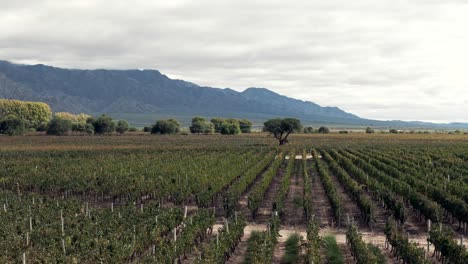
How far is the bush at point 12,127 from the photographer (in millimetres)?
115562

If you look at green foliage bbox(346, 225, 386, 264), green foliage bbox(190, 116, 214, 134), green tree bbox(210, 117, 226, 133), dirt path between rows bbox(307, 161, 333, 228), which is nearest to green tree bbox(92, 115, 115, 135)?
green foliage bbox(190, 116, 214, 134)

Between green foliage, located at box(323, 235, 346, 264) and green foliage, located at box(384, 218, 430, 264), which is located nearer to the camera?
green foliage, located at box(384, 218, 430, 264)

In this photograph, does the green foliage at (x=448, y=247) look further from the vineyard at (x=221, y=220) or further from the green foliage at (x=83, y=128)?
the green foliage at (x=83, y=128)

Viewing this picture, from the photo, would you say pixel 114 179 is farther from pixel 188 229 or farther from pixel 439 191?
pixel 439 191

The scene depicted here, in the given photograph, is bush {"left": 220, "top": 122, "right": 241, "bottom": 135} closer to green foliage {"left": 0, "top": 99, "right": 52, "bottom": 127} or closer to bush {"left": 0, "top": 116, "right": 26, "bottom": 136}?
bush {"left": 0, "top": 116, "right": 26, "bottom": 136}

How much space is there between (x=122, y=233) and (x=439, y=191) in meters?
17.0

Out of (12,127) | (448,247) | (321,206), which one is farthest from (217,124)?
(448,247)

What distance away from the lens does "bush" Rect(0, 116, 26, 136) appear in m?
116

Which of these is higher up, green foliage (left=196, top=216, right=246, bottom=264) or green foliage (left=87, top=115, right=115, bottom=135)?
green foliage (left=87, top=115, right=115, bottom=135)

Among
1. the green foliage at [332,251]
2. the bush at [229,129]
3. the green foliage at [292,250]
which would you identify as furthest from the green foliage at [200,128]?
the green foliage at [332,251]

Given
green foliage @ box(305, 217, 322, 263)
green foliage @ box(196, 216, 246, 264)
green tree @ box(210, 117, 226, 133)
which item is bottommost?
green foliage @ box(196, 216, 246, 264)

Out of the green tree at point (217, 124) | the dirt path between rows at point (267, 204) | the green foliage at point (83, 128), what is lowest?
the dirt path between rows at point (267, 204)

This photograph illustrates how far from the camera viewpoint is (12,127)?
115750 millimetres

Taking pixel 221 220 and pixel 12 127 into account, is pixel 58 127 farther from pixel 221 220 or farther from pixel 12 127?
pixel 221 220
